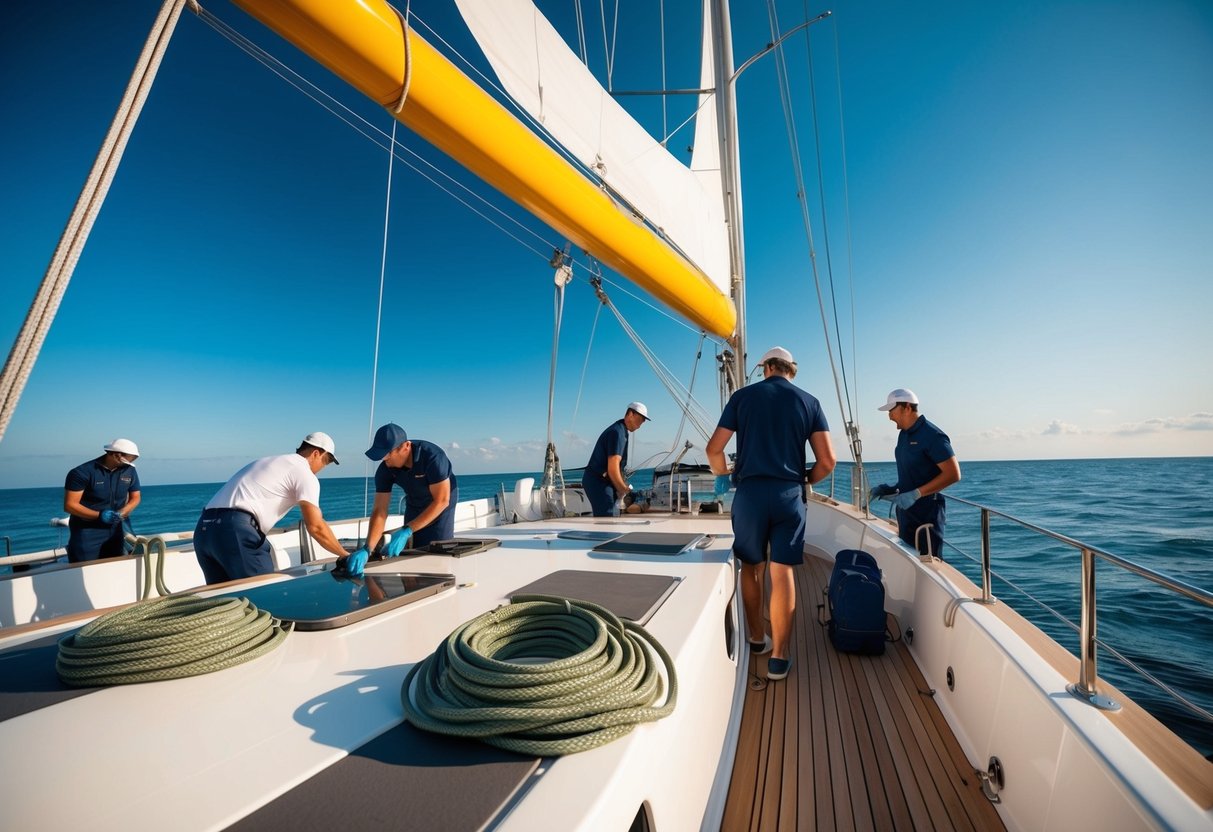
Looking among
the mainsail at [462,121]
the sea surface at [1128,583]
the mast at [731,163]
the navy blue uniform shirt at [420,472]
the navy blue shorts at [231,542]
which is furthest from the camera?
the mast at [731,163]

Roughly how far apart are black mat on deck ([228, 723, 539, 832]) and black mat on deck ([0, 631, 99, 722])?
737mm

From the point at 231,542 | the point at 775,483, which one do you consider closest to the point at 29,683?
the point at 231,542

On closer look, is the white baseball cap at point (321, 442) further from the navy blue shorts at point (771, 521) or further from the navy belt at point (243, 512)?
the navy blue shorts at point (771, 521)

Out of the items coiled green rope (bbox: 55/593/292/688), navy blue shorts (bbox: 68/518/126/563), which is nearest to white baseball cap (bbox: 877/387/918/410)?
coiled green rope (bbox: 55/593/292/688)

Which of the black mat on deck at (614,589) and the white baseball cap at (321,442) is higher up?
the white baseball cap at (321,442)

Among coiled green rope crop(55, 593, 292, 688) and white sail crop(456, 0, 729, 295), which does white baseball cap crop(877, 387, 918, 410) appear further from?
coiled green rope crop(55, 593, 292, 688)

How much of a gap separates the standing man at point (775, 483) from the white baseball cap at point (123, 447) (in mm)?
5021

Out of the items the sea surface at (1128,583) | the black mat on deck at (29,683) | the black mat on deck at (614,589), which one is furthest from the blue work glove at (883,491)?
the black mat on deck at (29,683)

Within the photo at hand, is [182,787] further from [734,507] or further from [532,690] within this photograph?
[734,507]

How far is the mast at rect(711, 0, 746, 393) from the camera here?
5.68 m

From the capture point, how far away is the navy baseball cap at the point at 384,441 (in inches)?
113

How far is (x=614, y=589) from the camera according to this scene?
182cm

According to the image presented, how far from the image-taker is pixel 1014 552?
9219 millimetres

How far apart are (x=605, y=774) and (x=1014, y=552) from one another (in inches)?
457
